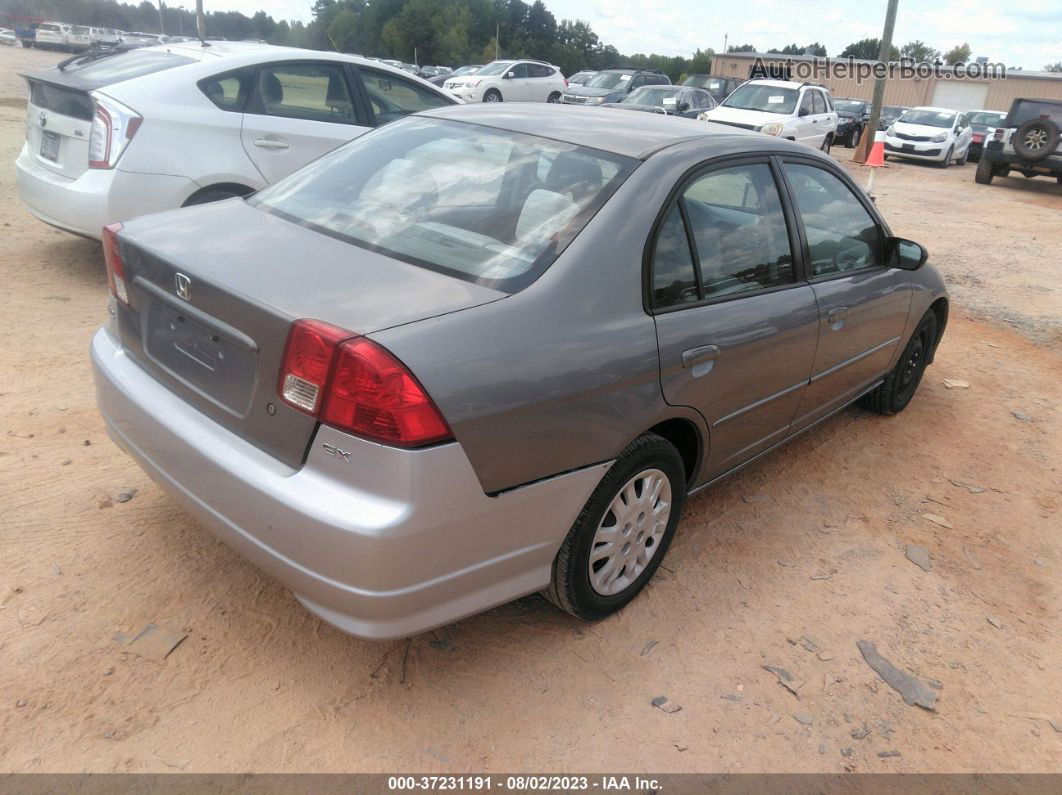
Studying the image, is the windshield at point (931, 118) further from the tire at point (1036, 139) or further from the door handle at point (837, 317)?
the door handle at point (837, 317)

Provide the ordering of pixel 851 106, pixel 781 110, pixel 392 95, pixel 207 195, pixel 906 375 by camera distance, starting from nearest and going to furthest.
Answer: pixel 906 375
pixel 207 195
pixel 392 95
pixel 781 110
pixel 851 106

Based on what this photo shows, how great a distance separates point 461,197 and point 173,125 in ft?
10.8

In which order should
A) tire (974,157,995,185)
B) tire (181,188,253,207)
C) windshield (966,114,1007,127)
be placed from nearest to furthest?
tire (181,188,253,207) < tire (974,157,995,185) < windshield (966,114,1007,127)

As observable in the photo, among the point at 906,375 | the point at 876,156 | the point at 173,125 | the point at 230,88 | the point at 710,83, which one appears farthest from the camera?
the point at 710,83

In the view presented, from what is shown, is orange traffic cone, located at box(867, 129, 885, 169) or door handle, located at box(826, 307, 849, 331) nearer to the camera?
door handle, located at box(826, 307, 849, 331)

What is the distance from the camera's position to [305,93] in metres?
6.00

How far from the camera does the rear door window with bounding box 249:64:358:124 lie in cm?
570

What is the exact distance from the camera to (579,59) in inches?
3310

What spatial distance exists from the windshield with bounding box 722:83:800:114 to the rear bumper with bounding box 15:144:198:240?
14.5 m

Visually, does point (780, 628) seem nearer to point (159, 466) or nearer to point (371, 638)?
point (371, 638)

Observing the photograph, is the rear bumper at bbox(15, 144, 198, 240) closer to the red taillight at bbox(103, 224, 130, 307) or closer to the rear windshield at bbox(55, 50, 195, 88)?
the rear windshield at bbox(55, 50, 195, 88)

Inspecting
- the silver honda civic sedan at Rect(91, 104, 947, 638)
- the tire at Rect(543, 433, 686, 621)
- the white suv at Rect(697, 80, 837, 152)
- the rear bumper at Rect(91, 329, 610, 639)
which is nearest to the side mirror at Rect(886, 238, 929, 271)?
the silver honda civic sedan at Rect(91, 104, 947, 638)

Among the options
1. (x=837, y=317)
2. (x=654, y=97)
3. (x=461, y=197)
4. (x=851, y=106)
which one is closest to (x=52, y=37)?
(x=851, y=106)

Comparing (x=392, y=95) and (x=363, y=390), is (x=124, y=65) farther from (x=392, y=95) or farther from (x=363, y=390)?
(x=363, y=390)
